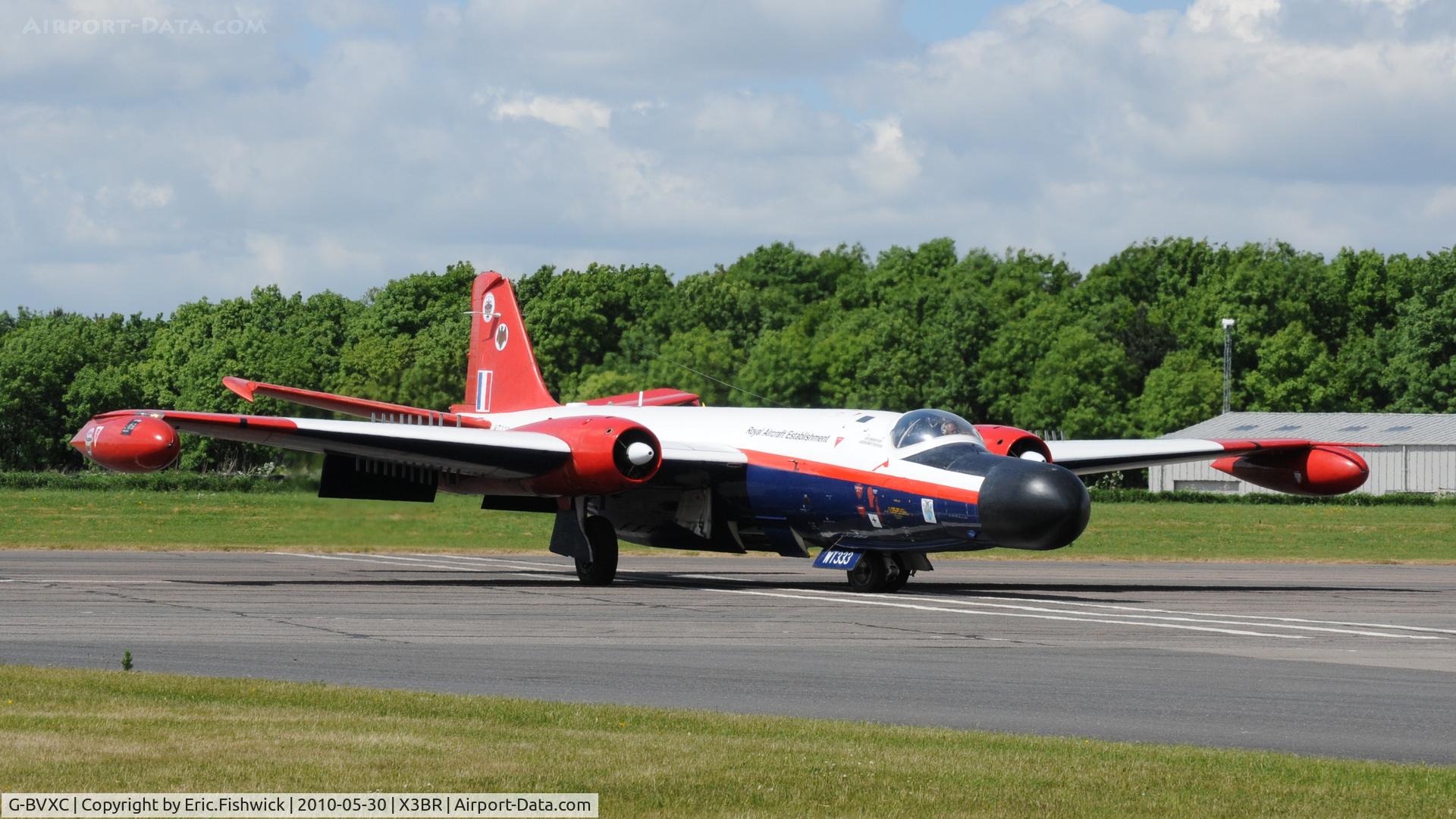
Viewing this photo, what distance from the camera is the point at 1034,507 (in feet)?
70.3

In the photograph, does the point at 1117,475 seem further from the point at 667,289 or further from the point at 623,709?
the point at 623,709

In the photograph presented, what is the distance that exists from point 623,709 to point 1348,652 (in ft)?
28.0

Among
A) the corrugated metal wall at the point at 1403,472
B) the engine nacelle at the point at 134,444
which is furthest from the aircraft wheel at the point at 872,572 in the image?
the corrugated metal wall at the point at 1403,472

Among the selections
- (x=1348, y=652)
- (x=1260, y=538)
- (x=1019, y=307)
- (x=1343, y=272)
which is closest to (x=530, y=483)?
(x=1348, y=652)

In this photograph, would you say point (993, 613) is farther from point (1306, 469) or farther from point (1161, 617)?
point (1306, 469)

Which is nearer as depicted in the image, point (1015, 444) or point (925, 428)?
point (925, 428)

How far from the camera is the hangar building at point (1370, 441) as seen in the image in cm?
8100

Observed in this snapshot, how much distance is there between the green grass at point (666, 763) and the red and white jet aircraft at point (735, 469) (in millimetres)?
11344

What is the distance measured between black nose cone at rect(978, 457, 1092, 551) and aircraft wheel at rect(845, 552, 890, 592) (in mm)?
2996

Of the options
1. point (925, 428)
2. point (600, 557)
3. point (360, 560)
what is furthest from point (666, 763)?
point (360, 560)

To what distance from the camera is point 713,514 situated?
26250 millimetres

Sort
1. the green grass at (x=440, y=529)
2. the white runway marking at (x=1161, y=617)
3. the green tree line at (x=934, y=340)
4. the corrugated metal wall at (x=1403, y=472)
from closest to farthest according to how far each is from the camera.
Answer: the white runway marking at (x=1161, y=617), the green grass at (x=440, y=529), the corrugated metal wall at (x=1403, y=472), the green tree line at (x=934, y=340)

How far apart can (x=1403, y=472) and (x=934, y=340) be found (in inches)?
968

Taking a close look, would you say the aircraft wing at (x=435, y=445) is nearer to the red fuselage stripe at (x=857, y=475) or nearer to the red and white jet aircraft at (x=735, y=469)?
the red and white jet aircraft at (x=735, y=469)
